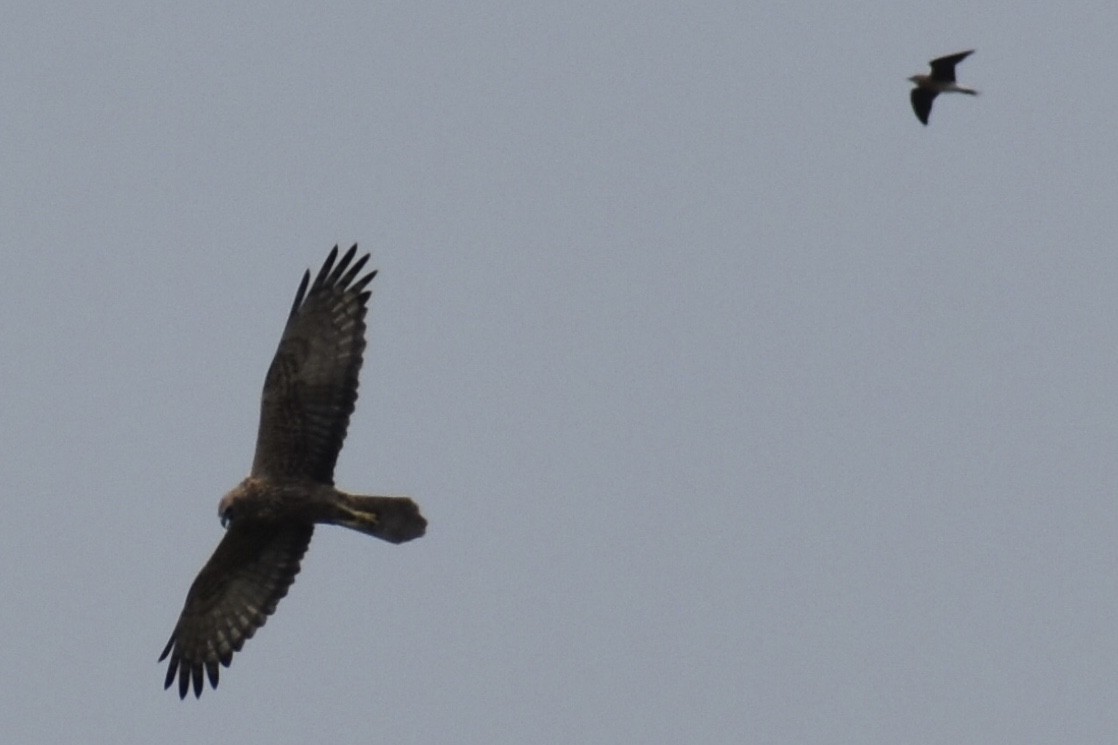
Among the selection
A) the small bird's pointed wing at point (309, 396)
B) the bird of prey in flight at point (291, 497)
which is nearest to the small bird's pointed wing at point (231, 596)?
the bird of prey in flight at point (291, 497)

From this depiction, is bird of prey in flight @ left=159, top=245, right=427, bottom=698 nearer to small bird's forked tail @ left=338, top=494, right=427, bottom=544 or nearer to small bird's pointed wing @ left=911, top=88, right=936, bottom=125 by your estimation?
small bird's forked tail @ left=338, top=494, right=427, bottom=544

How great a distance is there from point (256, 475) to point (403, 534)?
1216 mm

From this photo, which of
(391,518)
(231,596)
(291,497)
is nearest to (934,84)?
(391,518)

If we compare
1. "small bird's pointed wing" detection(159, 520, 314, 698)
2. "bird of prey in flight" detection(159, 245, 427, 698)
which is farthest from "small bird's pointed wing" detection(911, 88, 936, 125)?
"small bird's pointed wing" detection(159, 520, 314, 698)

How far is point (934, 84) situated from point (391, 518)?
5.04 metres

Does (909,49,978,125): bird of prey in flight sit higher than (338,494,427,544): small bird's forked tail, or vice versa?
(909,49,978,125): bird of prey in flight

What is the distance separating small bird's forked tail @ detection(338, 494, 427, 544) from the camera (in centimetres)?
1655

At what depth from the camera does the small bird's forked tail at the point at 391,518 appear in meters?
16.5

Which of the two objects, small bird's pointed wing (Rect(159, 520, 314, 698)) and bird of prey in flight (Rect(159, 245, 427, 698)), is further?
small bird's pointed wing (Rect(159, 520, 314, 698))

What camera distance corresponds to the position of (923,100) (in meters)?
16.6

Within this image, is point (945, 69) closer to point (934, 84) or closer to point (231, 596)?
point (934, 84)

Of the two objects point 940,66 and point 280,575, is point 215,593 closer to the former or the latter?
point 280,575

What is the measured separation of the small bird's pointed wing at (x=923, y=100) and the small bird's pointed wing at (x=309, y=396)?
4416mm

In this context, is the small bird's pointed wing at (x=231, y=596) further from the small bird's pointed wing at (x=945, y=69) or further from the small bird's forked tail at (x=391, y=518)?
the small bird's pointed wing at (x=945, y=69)
